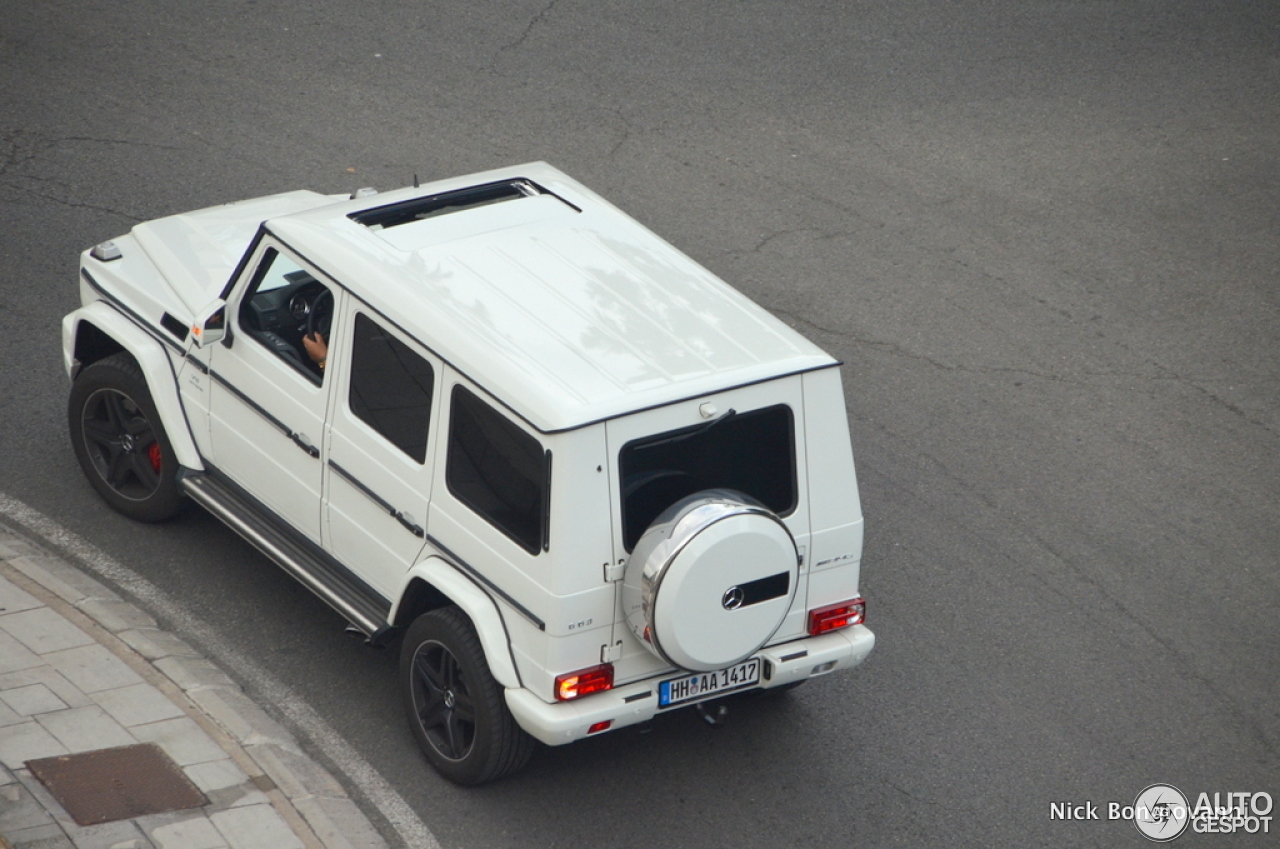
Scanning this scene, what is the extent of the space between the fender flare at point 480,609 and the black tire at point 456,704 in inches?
3.6

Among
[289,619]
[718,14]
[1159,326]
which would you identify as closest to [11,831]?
[289,619]

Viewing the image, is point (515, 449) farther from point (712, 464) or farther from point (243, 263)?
point (243, 263)

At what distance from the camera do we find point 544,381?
17.4 ft

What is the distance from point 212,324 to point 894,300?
4.91m

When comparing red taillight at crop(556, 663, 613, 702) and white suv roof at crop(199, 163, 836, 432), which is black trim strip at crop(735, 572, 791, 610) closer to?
red taillight at crop(556, 663, 613, 702)

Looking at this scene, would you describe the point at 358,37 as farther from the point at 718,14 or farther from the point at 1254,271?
the point at 1254,271

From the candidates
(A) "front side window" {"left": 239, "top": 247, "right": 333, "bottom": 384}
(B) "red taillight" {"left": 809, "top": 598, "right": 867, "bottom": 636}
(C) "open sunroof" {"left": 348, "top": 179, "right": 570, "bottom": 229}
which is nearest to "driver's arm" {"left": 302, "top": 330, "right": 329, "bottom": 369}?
(A) "front side window" {"left": 239, "top": 247, "right": 333, "bottom": 384}

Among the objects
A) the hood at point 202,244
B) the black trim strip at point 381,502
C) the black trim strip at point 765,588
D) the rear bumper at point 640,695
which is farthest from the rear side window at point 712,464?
the hood at point 202,244

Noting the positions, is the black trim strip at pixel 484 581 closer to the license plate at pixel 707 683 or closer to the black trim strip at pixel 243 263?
the license plate at pixel 707 683

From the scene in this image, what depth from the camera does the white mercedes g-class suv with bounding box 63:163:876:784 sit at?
17.4ft

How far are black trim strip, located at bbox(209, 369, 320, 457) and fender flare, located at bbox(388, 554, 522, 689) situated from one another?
84 centimetres

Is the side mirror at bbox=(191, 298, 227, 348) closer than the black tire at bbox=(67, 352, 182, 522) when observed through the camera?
Yes

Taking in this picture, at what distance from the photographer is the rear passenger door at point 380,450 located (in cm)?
578
